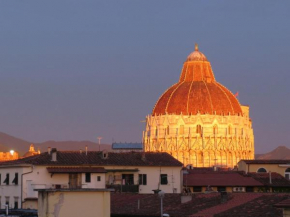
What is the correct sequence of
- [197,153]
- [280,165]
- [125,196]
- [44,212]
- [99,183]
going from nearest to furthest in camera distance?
[44,212] < [125,196] < [99,183] < [280,165] < [197,153]

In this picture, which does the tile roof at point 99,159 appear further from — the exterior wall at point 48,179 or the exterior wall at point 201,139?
the exterior wall at point 201,139

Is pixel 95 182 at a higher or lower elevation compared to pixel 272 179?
lower

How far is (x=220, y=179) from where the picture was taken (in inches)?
3588

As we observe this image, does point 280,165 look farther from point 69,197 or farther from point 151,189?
point 69,197

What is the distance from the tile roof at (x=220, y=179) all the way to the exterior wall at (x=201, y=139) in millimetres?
74071

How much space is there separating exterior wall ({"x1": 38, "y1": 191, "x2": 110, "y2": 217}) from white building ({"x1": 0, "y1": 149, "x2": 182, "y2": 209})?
27.6m

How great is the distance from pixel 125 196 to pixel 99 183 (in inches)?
618

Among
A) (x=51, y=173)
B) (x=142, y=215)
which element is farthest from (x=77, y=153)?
(x=142, y=215)

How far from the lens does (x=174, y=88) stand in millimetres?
176000

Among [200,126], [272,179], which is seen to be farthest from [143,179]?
[200,126]

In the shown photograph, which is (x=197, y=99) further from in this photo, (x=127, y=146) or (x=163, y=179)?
(x=163, y=179)

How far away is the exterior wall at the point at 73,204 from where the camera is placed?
145 ft

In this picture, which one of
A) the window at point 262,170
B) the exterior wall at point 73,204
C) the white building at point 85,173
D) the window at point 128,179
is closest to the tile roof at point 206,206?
the exterior wall at point 73,204

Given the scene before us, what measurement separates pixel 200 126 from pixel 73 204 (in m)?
128
